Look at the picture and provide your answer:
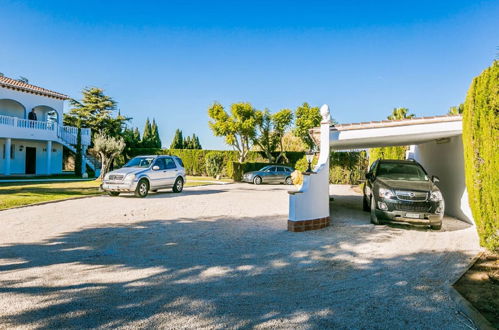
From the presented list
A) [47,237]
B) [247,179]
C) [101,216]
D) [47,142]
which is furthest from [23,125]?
[47,237]

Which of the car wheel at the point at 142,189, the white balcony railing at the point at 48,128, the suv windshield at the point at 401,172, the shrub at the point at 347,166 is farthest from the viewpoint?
the shrub at the point at 347,166

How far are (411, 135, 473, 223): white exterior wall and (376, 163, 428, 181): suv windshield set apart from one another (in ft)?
3.98

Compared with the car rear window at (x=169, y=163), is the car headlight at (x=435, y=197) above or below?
below

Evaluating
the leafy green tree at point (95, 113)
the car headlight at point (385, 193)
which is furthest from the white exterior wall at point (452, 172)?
the leafy green tree at point (95, 113)

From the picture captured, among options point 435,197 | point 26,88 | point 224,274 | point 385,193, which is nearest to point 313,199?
point 385,193

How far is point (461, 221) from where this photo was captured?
8.92 metres

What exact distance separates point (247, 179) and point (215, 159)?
20.0 ft

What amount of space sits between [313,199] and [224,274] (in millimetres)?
3576

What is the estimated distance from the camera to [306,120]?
108 feet

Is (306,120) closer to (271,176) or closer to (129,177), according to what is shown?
(271,176)

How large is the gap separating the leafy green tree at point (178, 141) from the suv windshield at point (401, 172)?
1602 inches

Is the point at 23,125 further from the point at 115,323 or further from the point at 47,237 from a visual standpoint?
the point at 115,323

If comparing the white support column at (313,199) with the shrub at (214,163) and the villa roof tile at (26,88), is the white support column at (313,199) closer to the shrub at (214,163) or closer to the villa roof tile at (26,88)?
the shrub at (214,163)

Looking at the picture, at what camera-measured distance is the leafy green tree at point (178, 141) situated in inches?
1857
